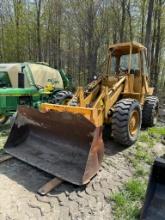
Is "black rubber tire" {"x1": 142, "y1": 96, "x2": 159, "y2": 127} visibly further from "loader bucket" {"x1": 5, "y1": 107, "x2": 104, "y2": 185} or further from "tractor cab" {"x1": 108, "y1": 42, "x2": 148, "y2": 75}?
"loader bucket" {"x1": 5, "y1": 107, "x2": 104, "y2": 185}

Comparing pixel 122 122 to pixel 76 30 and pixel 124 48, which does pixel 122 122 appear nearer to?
pixel 124 48

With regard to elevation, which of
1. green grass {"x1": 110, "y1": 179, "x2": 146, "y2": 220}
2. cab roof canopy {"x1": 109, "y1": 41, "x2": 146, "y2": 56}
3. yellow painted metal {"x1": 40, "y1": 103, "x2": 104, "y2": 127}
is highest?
cab roof canopy {"x1": 109, "y1": 41, "x2": 146, "y2": 56}

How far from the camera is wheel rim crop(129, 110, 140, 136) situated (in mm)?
5474

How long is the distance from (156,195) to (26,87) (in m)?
5.73

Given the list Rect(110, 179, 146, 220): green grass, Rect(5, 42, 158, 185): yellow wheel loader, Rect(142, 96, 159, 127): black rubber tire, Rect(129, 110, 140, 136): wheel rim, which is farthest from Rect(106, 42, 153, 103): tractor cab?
Rect(110, 179, 146, 220): green grass

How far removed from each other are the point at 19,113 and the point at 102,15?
1483 centimetres

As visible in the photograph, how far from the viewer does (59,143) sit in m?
4.52

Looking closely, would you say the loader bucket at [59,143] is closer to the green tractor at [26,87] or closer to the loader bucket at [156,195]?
the loader bucket at [156,195]

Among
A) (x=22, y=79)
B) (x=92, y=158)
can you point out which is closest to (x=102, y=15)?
(x=22, y=79)

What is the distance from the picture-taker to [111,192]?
→ 3662 mm

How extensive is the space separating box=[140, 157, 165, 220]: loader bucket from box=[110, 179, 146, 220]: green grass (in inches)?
13.6

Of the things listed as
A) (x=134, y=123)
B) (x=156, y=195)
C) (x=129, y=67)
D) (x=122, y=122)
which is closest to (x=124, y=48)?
(x=129, y=67)

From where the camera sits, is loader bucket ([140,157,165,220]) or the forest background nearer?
loader bucket ([140,157,165,220])

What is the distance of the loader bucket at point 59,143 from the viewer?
12.7 feet
